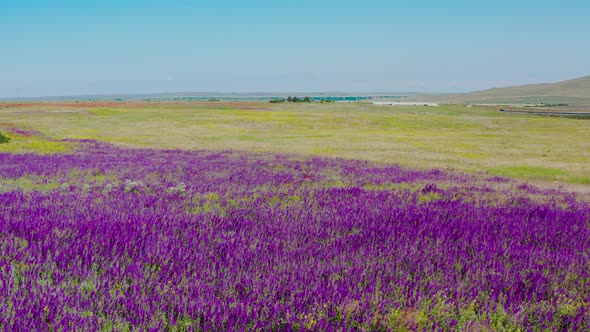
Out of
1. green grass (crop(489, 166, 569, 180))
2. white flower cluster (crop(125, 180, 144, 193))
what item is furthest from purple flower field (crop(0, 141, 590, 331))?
green grass (crop(489, 166, 569, 180))

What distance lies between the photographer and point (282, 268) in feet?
10.7

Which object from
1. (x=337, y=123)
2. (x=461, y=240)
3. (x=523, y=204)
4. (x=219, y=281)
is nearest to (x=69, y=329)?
(x=219, y=281)

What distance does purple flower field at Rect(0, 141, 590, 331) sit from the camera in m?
2.47

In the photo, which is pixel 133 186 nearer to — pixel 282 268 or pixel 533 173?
pixel 282 268

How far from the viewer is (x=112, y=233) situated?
13.1ft

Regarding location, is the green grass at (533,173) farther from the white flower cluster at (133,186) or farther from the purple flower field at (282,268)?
the white flower cluster at (133,186)

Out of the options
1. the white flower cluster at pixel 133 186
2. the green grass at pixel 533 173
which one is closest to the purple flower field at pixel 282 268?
the white flower cluster at pixel 133 186

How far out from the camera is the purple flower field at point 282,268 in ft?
8.10

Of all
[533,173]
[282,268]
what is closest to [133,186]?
[282,268]

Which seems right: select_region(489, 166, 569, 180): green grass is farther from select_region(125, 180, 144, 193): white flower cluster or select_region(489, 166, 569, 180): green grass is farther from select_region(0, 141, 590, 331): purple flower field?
select_region(125, 180, 144, 193): white flower cluster

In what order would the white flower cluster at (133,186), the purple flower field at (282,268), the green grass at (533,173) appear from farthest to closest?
the green grass at (533,173) < the white flower cluster at (133,186) < the purple flower field at (282,268)

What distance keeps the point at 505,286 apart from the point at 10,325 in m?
3.13

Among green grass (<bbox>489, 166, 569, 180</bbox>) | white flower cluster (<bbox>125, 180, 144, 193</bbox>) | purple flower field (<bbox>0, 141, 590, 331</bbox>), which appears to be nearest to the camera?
purple flower field (<bbox>0, 141, 590, 331</bbox>)

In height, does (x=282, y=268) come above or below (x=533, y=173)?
above
